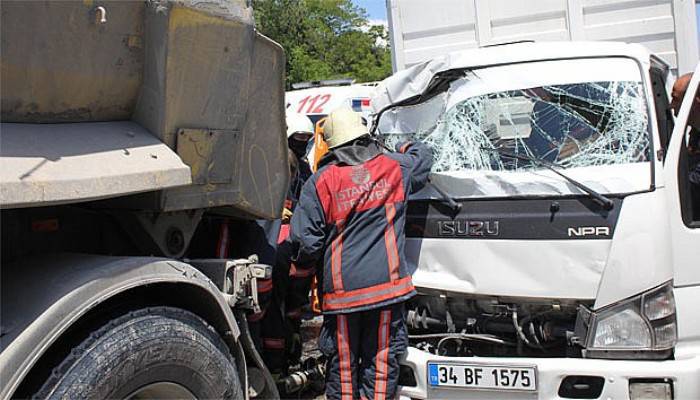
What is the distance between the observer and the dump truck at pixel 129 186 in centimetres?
209

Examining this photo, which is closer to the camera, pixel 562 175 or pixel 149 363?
pixel 149 363

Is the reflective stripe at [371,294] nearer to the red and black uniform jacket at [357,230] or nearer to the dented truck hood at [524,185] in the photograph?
the red and black uniform jacket at [357,230]

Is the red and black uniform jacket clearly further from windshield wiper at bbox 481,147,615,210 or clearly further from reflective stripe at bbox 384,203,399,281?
windshield wiper at bbox 481,147,615,210

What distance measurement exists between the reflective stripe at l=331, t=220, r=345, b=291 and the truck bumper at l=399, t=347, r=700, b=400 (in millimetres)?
557

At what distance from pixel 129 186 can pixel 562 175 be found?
2.05m

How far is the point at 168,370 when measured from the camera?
94.7 inches

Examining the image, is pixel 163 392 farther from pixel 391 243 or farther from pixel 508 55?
pixel 508 55

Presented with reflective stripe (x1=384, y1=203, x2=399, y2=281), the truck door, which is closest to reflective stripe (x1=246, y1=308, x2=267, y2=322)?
reflective stripe (x1=384, y1=203, x2=399, y2=281)

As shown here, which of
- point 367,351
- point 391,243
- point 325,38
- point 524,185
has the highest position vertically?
point 325,38

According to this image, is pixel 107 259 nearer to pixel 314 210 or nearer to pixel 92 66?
pixel 92 66

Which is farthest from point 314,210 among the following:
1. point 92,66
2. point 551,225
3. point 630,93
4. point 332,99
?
point 332,99

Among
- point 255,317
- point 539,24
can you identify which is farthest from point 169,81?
point 539,24

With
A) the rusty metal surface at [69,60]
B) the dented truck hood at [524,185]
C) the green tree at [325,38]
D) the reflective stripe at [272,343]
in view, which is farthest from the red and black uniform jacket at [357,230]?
the green tree at [325,38]

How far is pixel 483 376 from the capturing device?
3.26 metres
